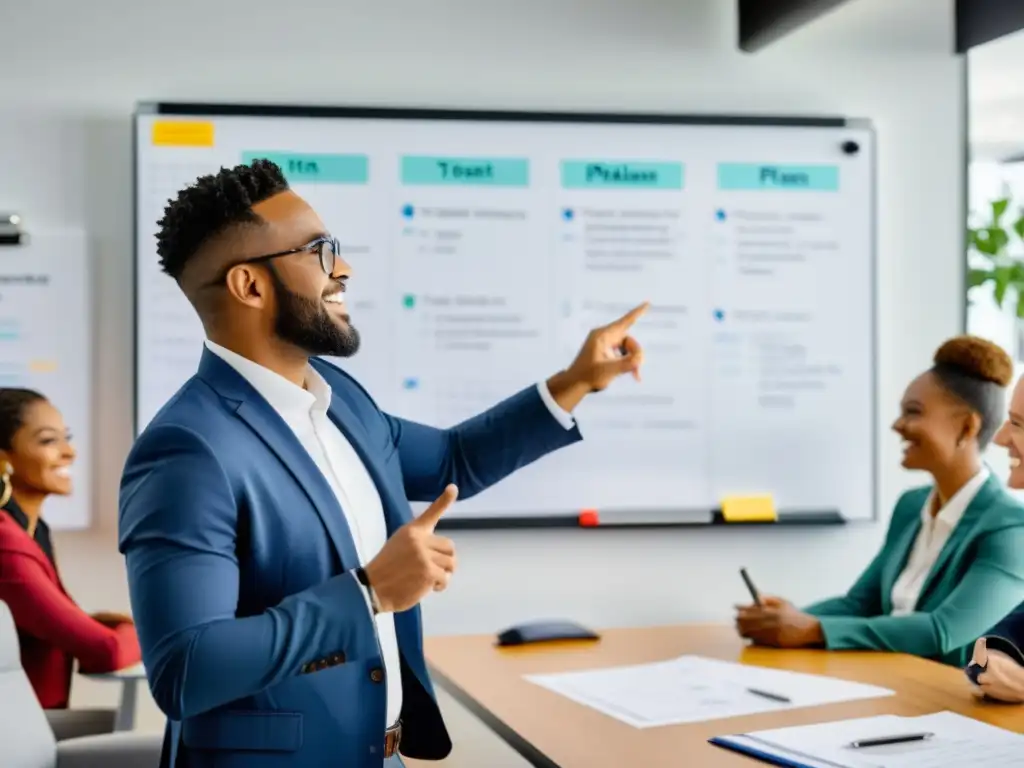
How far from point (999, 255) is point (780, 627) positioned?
1809 millimetres

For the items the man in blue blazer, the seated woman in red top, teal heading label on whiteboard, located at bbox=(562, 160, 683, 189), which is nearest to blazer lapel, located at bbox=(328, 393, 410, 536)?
the man in blue blazer

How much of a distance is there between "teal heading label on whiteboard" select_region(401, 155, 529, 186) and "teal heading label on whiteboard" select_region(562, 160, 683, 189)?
14cm

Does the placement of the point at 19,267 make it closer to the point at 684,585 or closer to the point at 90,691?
the point at 90,691

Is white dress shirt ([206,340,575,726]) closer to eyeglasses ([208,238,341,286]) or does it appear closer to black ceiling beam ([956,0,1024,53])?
eyeglasses ([208,238,341,286])

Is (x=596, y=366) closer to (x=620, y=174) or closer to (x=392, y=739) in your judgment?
(x=392, y=739)

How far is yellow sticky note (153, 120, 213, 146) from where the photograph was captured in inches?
133

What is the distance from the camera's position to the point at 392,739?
175 centimetres

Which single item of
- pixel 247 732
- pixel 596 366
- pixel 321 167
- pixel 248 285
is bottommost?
pixel 247 732

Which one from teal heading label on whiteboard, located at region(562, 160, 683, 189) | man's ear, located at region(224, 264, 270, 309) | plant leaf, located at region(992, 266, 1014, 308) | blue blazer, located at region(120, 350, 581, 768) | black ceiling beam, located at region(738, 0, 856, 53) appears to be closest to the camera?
blue blazer, located at region(120, 350, 581, 768)

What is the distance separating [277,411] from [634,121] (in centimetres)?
221

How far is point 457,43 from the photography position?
360 cm

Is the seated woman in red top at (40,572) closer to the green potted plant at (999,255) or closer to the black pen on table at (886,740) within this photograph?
the black pen on table at (886,740)

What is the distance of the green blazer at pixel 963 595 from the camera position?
274cm

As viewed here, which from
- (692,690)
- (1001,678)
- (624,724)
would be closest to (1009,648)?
(1001,678)
